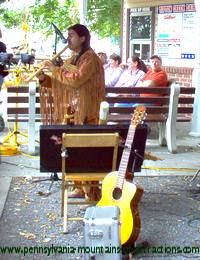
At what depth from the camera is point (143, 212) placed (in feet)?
17.9

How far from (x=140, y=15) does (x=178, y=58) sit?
214 cm

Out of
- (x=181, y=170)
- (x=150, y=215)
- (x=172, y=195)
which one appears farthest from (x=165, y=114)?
(x=150, y=215)

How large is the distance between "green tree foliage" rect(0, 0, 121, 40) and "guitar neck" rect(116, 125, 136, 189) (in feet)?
33.7

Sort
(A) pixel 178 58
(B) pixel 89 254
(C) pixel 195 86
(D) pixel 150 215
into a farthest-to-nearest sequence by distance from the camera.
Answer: (A) pixel 178 58
(C) pixel 195 86
(D) pixel 150 215
(B) pixel 89 254

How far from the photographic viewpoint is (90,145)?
16.0ft

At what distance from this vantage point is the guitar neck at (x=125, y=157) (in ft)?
15.2

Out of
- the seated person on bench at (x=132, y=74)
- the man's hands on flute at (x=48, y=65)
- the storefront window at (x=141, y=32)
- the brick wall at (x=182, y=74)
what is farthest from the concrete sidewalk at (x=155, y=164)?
the storefront window at (x=141, y=32)

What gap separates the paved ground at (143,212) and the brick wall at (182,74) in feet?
12.9

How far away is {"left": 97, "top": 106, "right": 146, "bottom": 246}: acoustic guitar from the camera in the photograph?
4.39 meters

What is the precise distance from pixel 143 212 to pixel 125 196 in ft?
3.29

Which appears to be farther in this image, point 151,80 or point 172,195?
point 151,80

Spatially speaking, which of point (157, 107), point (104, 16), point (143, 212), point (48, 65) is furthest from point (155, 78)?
point (104, 16)

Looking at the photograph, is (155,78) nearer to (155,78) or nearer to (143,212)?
(155,78)

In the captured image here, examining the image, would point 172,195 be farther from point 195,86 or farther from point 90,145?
point 195,86
